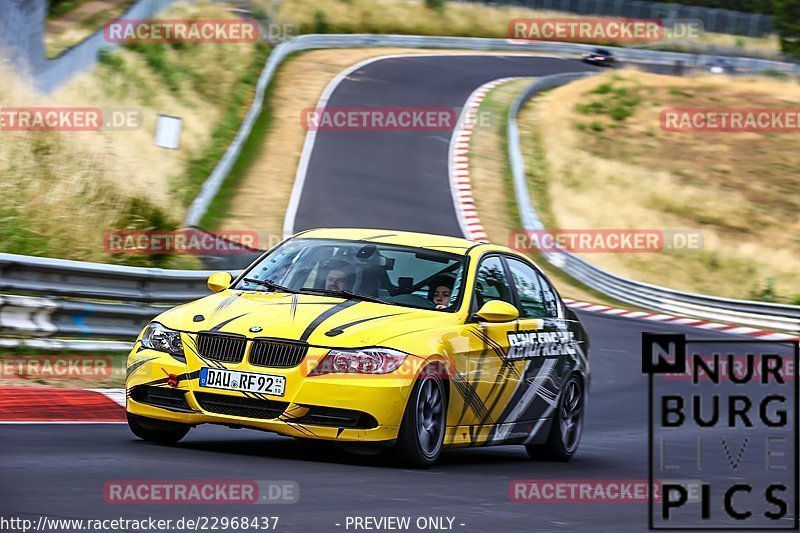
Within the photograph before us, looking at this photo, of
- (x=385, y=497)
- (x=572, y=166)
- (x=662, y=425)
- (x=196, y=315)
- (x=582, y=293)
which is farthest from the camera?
(x=572, y=166)

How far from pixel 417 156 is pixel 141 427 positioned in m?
26.6

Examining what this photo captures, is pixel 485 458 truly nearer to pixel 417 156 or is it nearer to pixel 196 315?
pixel 196 315

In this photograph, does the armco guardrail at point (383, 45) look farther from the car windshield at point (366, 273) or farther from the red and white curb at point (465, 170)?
the car windshield at point (366, 273)

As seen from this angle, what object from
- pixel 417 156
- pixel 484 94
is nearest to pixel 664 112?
pixel 484 94

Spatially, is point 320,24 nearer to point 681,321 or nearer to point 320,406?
point 681,321

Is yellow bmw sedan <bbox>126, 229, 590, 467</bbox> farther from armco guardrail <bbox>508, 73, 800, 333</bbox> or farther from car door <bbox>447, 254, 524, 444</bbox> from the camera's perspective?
armco guardrail <bbox>508, 73, 800, 333</bbox>

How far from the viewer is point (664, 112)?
158 ft

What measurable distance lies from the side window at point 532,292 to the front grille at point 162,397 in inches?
108

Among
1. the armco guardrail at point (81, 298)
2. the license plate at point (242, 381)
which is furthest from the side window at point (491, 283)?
the armco guardrail at point (81, 298)

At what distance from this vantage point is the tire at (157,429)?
8477 mm

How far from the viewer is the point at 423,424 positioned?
8.28 meters

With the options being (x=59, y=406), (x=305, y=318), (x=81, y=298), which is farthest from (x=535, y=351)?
(x=81, y=298)

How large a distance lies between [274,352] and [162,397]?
2.52 ft

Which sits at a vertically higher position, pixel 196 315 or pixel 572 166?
pixel 196 315
